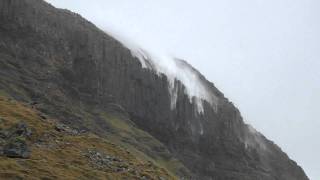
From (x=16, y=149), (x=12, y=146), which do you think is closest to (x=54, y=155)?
(x=16, y=149)

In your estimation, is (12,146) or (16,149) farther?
(16,149)

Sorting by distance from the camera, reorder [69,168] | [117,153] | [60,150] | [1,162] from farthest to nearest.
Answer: [117,153], [60,150], [69,168], [1,162]

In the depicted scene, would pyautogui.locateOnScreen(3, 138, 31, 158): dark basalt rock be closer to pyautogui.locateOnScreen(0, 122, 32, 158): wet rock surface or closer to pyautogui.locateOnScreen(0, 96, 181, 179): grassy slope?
pyautogui.locateOnScreen(0, 122, 32, 158): wet rock surface

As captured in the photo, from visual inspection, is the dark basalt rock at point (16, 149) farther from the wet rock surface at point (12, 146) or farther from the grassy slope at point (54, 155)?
the grassy slope at point (54, 155)

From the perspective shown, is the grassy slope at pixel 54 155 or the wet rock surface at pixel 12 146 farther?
the wet rock surface at pixel 12 146

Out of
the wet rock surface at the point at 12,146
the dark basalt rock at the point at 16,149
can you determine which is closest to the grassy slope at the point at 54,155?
the dark basalt rock at the point at 16,149

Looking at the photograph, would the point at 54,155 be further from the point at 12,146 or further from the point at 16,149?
the point at 12,146

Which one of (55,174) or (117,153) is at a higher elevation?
(117,153)

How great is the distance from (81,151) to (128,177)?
1251 cm

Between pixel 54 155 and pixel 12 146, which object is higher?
pixel 54 155

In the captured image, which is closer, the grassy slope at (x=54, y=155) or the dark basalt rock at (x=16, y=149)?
the grassy slope at (x=54, y=155)

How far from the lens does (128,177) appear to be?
420ft

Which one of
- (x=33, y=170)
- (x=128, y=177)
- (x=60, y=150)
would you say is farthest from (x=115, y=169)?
(x=33, y=170)

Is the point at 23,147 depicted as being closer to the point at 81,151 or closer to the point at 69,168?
the point at 69,168
